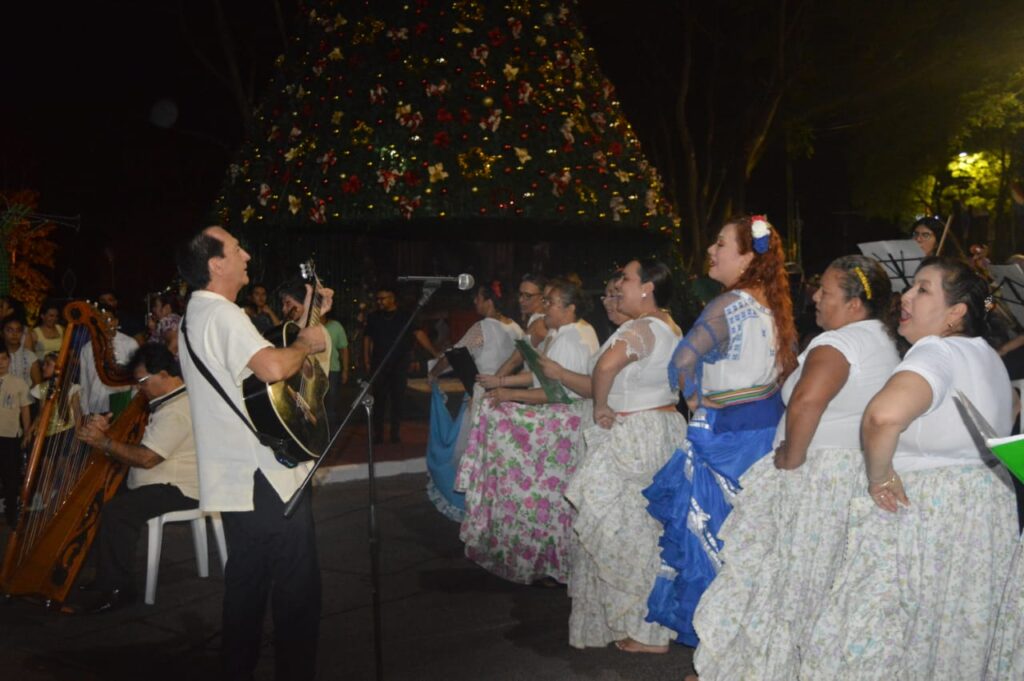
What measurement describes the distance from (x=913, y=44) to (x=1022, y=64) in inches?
70.0

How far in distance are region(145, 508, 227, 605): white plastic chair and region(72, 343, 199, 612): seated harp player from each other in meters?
0.09

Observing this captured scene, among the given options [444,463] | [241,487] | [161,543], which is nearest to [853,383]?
[241,487]

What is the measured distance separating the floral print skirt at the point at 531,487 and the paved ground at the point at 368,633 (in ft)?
0.55

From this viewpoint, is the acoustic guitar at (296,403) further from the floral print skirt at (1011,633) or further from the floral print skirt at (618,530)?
the floral print skirt at (1011,633)

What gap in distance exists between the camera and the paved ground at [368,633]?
5.73 m

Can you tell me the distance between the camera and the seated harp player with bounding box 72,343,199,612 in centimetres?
680

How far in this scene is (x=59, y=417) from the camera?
6762 mm

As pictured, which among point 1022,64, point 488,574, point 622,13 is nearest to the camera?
point 488,574

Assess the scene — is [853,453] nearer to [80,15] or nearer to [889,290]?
[889,290]

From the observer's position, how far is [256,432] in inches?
189

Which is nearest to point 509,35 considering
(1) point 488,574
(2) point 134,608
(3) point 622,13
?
(1) point 488,574

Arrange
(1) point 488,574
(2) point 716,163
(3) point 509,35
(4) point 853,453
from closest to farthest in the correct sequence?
(4) point 853,453 → (1) point 488,574 → (3) point 509,35 → (2) point 716,163

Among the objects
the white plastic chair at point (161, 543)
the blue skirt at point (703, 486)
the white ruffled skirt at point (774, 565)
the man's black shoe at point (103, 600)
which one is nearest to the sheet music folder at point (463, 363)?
the white plastic chair at point (161, 543)

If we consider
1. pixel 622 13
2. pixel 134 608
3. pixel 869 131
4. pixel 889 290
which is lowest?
pixel 134 608
